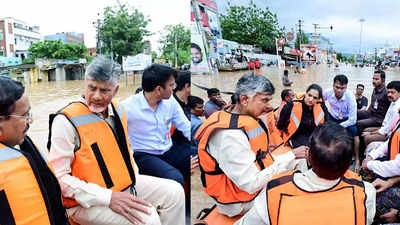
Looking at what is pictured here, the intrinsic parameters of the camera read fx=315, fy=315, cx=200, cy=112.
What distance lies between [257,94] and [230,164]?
34cm

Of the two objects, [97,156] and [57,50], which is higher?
[57,50]

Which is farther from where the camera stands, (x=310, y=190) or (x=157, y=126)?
(x=157, y=126)

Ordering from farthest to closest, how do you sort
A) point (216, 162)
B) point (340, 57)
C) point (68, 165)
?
1. point (340, 57)
2. point (216, 162)
3. point (68, 165)

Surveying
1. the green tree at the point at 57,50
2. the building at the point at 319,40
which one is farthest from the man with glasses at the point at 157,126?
the building at the point at 319,40

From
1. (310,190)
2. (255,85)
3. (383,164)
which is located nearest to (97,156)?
(255,85)

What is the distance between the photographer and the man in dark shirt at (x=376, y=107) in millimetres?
1745

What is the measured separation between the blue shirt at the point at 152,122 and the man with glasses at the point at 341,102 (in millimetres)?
747

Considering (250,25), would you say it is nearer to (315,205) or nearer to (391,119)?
(315,205)

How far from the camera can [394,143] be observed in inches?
67.1

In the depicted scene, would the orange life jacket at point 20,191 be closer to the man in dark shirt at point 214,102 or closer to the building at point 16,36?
the building at point 16,36

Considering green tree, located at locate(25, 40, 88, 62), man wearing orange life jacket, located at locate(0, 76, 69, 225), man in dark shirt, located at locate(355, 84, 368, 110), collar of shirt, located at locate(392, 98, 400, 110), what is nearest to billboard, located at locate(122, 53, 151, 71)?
green tree, located at locate(25, 40, 88, 62)

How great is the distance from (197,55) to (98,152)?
24.2 inches

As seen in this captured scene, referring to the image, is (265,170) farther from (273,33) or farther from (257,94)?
(273,33)

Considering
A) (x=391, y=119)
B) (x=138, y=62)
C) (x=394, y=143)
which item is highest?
(x=138, y=62)
